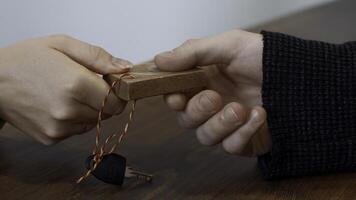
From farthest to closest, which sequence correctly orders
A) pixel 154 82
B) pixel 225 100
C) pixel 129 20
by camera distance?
pixel 129 20 → pixel 225 100 → pixel 154 82

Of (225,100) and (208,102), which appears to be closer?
(208,102)

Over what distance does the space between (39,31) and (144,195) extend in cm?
52

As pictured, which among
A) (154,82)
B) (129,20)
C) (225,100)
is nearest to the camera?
(154,82)

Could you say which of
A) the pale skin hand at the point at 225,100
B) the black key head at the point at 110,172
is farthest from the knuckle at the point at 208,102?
the black key head at the point at 110,172

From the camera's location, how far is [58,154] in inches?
23.9

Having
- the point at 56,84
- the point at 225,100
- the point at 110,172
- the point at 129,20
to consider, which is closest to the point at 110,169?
the point at 110,172

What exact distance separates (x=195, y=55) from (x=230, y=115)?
0.28ft

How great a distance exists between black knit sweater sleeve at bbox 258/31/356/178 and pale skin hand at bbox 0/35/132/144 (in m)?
0.16

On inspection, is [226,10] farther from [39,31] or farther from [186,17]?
[39,31]

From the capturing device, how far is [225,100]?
0.66 metres

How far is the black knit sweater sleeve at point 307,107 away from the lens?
1.85 ft

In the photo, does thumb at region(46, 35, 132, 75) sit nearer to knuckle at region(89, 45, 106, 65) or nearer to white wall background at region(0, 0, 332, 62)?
knuckle at region(89, 45, 106, 65)

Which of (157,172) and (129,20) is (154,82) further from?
(129,20)

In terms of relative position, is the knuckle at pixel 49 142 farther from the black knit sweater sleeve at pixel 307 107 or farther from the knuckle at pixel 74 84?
the black knit sweater sleeve at pixel 307 107
